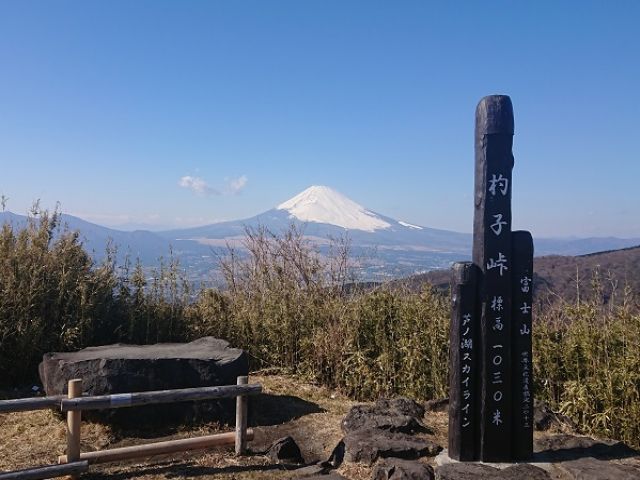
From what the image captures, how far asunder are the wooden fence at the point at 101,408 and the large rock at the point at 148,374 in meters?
1.04

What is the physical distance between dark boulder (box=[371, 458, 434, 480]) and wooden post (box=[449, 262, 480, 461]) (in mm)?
392

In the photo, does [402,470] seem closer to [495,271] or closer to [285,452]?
[285,452]

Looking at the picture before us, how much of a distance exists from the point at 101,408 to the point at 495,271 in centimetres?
373

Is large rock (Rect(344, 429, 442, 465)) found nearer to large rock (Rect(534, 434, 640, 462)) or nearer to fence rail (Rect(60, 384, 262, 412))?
large rock (Rect(534, 434, 640, 462))

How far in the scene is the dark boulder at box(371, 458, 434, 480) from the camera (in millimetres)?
4367

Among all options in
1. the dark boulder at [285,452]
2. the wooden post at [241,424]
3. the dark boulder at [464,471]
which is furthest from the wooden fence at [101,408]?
the dark boulder at [464,471]

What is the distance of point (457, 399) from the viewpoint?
467 cm

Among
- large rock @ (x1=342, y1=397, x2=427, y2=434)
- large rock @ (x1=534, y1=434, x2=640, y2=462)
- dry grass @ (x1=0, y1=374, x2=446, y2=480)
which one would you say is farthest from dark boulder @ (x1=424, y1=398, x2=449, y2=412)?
large rock @ (x1=534, y1=434, x2=640, y2=462)

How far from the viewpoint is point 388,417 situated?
5770mm

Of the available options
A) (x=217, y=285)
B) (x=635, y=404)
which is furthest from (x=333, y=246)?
(x=635, y=404)

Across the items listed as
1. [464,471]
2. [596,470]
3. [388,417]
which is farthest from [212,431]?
[596,470]

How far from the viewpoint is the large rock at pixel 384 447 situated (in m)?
4.91

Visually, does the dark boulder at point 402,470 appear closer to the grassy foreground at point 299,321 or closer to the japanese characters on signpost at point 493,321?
the japanese characters on signpost at point 493,321

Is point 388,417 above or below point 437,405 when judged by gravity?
above
